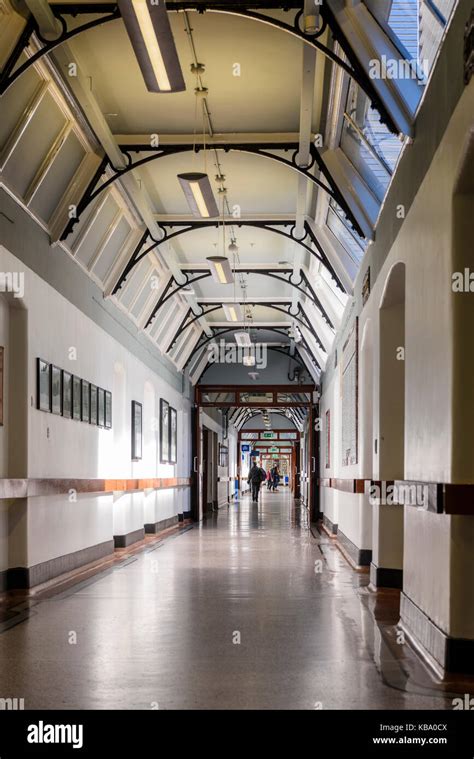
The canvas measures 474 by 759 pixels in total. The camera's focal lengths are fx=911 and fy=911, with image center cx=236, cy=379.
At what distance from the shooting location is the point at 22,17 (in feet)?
21.8

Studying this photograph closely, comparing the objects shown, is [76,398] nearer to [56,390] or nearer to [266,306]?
[56,390]

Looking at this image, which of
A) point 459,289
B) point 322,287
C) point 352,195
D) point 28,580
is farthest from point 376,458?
point 322,287

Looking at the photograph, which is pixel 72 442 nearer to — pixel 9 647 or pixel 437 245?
pixel 9 647

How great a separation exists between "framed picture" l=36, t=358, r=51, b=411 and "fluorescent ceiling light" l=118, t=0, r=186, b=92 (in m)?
3.32

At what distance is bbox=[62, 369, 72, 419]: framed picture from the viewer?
31.2 feet

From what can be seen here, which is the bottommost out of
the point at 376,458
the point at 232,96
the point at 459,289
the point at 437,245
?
the point at 376,458

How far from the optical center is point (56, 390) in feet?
29.9

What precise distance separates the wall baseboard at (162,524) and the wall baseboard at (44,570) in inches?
202

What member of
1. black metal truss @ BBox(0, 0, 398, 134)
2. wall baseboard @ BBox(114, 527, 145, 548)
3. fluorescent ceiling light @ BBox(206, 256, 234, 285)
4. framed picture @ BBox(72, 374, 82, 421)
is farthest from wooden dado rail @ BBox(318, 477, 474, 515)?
wall baseboard @ BBox(114, 527, 145, 548)

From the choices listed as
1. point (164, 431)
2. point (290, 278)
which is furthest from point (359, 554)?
point (164, 431)

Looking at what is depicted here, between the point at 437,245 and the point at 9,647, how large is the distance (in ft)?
11.3
